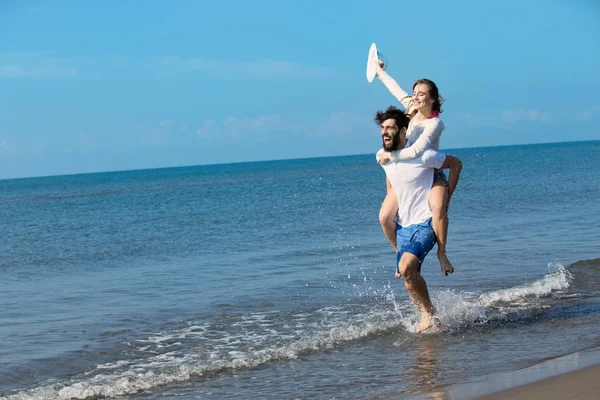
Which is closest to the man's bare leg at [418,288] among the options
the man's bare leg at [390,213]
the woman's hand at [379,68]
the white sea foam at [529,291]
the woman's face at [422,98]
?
the man's bare leg at [390,213]

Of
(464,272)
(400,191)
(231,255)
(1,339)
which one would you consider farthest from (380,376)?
(231,255)

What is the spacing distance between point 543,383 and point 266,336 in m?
3.32

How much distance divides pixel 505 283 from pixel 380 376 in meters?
4.53

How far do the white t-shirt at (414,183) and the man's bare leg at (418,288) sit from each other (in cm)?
35

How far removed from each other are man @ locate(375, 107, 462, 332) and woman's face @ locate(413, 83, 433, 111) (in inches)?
6.3

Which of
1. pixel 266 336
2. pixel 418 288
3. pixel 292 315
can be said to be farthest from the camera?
pixel 292 315

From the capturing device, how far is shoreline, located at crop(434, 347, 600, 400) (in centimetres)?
470

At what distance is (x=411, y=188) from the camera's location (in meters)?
6.81

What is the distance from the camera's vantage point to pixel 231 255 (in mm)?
14562

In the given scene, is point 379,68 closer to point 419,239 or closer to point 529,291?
point 419,239

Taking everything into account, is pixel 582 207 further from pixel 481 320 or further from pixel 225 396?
pixel 225 396

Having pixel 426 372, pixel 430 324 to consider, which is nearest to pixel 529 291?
pixel 430 324

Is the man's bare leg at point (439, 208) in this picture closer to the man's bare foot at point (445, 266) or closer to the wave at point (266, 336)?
the man's bare foot at point (445, 266)

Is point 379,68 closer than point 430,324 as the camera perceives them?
No
